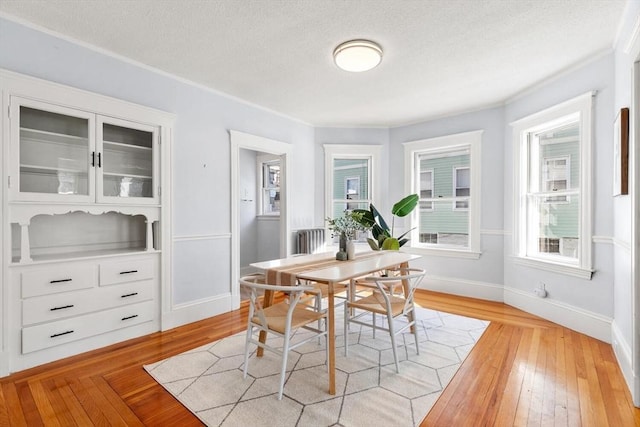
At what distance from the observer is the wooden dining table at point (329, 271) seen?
2.13m

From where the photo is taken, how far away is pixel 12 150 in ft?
7.72

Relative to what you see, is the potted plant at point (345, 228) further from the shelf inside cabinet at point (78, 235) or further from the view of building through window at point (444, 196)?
the view of building through window at point (444, 196)

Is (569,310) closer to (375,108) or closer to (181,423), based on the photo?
(375,108)

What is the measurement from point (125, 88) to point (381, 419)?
3.43 metres

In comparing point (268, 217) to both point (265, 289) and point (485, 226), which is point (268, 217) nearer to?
point (485, 226)

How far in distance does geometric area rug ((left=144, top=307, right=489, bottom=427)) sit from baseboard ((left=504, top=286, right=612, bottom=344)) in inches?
40.9

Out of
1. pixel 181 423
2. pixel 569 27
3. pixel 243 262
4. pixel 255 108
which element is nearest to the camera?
pixel 181 423

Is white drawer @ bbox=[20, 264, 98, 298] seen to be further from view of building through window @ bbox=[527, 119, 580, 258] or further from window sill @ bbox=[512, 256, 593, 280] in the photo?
view of building through window @ bbox=[527, 119, 580, 258]

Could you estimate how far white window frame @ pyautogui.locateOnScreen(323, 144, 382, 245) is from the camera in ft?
17.1

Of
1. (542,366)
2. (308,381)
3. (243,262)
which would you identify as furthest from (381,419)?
(243,262)

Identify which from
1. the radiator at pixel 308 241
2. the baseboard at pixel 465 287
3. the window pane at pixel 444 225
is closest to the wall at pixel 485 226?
the baseboard at pixel 465 287

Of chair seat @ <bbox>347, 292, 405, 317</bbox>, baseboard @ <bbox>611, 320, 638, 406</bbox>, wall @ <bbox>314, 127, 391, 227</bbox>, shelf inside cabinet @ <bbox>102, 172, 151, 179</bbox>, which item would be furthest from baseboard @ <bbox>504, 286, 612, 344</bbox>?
shelf inside cabinet @ <bbox>102, 172, 151, 179</bbox>

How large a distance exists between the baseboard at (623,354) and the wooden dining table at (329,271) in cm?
166

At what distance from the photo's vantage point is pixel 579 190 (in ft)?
10.5
